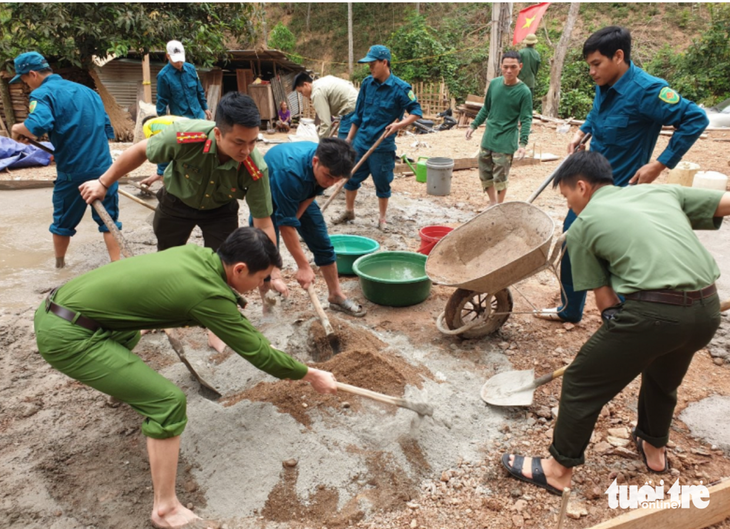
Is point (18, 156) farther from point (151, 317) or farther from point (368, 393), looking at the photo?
point (368, 393)

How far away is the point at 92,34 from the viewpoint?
10516 mm

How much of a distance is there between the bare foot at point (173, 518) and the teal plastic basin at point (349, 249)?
2736mm

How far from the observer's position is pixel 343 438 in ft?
8.62

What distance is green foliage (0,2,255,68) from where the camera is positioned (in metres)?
10.2

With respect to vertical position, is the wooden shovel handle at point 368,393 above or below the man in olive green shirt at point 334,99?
below

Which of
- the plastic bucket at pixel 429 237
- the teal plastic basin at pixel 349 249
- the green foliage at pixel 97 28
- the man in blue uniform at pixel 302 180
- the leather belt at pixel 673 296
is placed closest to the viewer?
the leather belt at pixel 673 296

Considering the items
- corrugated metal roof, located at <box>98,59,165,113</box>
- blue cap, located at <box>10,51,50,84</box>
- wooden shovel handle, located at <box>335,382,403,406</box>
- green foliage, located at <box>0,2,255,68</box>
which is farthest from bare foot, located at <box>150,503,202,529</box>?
corrugated metal roof, located at <box>98,59,165,113</box>

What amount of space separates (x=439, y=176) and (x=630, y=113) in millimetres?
4046

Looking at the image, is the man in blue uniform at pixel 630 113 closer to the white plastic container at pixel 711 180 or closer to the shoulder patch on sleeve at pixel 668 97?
the shoulder patch on sleeve at pixel 668 97

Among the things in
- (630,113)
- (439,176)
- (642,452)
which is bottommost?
(439,176)

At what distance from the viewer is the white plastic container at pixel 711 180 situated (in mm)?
6239

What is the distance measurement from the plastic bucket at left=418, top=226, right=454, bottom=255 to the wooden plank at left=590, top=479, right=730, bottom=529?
2.92 m

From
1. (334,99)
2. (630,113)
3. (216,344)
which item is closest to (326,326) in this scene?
(216,344)

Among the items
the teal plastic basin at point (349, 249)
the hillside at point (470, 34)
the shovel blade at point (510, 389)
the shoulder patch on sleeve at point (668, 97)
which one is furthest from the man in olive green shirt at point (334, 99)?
the hillside at point (470, 34)
